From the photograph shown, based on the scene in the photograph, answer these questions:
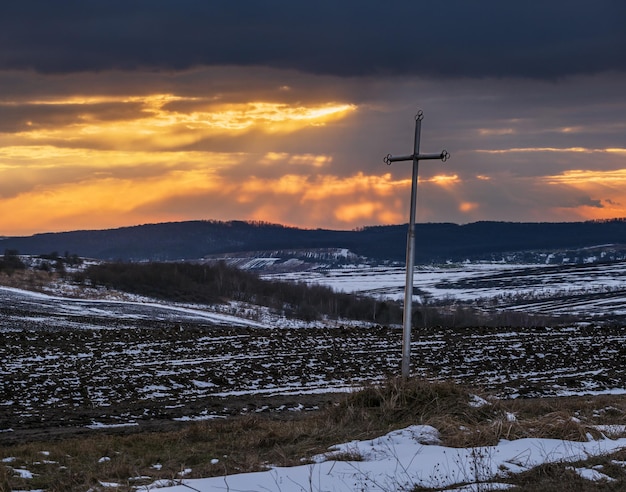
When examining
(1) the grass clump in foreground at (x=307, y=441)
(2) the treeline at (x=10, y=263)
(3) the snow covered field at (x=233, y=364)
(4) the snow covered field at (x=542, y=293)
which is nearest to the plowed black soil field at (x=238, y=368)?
(3) the snow covered field at (x=233, y=364)

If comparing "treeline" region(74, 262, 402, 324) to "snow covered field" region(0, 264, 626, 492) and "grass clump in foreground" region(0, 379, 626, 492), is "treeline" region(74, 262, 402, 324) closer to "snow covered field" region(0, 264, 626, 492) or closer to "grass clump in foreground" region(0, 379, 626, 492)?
"snow covered field" region(0, 264, 626, 492)

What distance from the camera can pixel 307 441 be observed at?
450 inches

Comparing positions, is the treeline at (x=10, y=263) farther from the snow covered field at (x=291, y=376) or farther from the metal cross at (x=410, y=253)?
the metal cross at (x=410, y=253)

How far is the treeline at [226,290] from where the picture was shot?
97.5m

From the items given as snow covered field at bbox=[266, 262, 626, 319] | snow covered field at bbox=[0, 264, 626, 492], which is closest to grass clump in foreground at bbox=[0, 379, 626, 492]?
snow covered field at bbox=[0, 264, 626, 492]

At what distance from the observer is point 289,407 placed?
21156 millimetres

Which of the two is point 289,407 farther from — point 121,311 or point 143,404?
point 121,311

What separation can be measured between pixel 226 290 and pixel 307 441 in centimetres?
10094

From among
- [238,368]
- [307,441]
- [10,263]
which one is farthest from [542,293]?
[307,441]

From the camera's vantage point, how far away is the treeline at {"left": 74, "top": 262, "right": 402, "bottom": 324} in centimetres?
9750

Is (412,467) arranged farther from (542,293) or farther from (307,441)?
(542,293)

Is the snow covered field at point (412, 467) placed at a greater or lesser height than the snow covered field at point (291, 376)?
greater

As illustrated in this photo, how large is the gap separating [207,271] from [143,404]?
330 feet

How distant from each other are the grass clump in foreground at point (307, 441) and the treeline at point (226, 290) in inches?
2907
